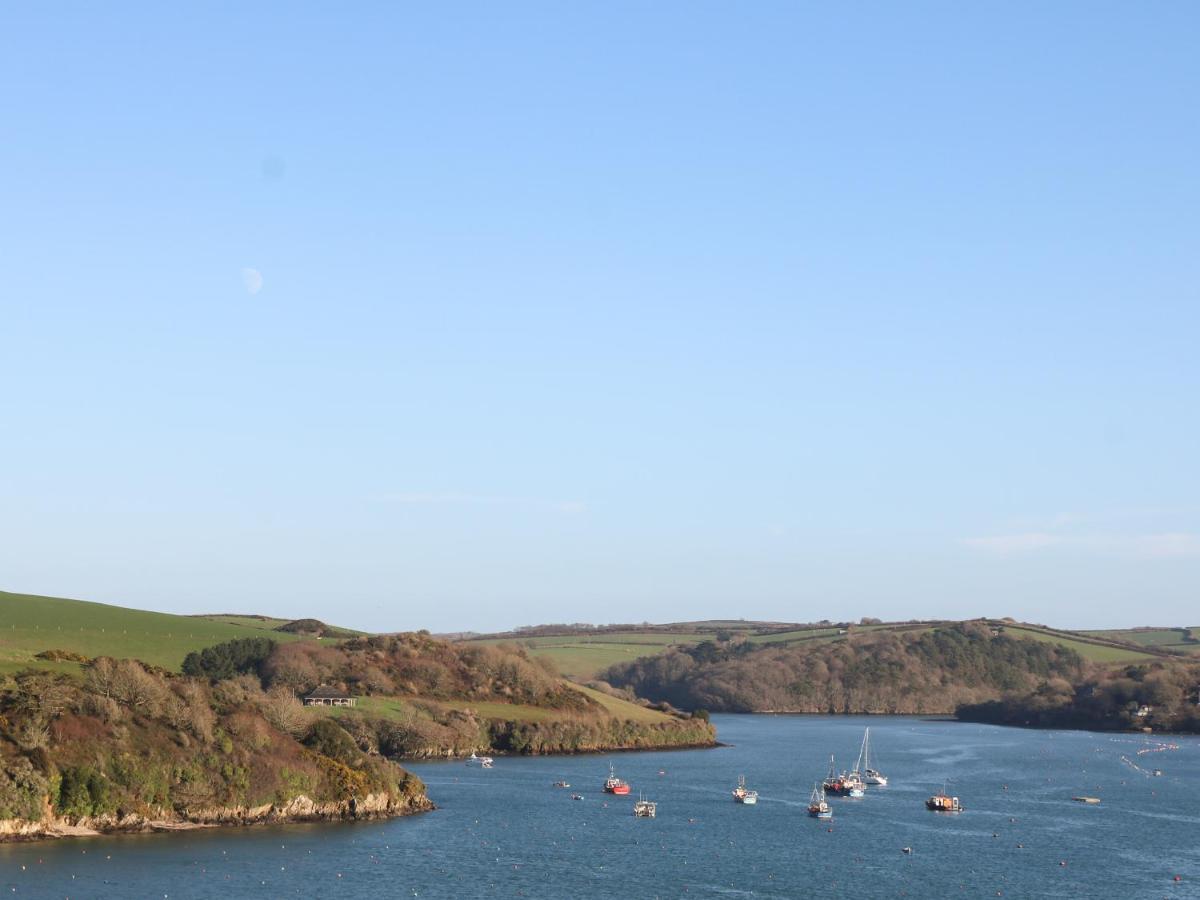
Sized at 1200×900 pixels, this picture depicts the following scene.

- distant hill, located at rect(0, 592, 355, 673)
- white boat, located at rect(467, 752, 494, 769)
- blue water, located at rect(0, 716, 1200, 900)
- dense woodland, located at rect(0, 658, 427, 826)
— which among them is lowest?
blue water, located at rect(0, 716, 1200, 900)

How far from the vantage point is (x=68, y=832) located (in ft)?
286

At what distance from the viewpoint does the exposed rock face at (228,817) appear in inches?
3386

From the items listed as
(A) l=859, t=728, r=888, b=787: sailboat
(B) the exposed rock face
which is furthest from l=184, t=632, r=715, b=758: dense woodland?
(B) the exposed rock face

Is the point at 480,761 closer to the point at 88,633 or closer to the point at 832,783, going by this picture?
the point at 832,783

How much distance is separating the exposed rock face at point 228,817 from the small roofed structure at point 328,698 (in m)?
55.8

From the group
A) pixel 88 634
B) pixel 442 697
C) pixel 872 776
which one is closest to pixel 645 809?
pixel 872 776

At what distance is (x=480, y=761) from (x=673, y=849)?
6359 cm

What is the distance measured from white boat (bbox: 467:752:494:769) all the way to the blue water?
5287mm

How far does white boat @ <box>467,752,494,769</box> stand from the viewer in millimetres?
152875

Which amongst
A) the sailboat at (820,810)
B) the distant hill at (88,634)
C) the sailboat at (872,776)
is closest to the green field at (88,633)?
the distant hill at (88,634)

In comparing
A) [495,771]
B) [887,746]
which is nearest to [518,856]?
[495,771]

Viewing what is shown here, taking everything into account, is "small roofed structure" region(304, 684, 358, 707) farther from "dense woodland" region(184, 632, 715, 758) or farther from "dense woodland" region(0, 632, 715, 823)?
"dense woodland" region(0, 632, 715, 823)

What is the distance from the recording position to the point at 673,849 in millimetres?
98688

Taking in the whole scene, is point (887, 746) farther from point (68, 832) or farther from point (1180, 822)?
point (68, 832)
